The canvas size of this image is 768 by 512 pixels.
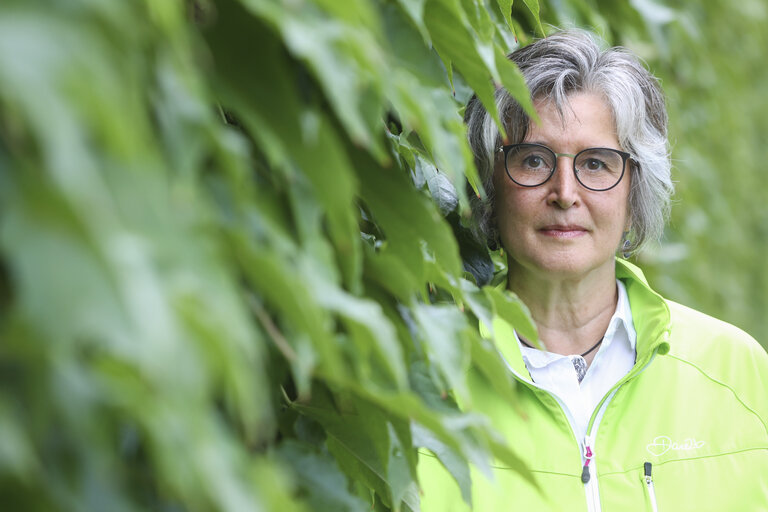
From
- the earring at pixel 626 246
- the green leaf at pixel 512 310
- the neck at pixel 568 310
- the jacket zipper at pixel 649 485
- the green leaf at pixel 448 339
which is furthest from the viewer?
the earring at pixel 626 246

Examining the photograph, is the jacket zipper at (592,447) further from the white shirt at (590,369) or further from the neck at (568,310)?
the neck at (568,310)

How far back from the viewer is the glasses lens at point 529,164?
159cm

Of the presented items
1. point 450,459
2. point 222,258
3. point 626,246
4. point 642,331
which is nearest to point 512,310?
point 450,459

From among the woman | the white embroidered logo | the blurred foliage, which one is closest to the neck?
the woman

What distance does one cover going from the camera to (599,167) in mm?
1624

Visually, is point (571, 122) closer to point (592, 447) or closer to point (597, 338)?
point (597, 338)

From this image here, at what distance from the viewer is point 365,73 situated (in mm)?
576

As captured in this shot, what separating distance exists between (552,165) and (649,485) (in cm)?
51

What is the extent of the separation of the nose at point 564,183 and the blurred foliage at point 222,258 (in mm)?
749

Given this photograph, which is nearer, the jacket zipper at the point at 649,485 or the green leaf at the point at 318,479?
the green leaf at the point at 318,479

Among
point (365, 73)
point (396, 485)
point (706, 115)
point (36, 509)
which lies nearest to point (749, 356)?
point (396, 485)

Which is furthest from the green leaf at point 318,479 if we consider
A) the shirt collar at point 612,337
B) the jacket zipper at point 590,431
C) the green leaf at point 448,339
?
the shirt collar at point 612,337

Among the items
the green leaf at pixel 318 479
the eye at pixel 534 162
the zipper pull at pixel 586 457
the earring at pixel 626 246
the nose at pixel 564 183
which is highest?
the earring at pixel 626 246

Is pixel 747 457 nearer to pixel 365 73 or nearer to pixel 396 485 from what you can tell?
pixel 396 485
